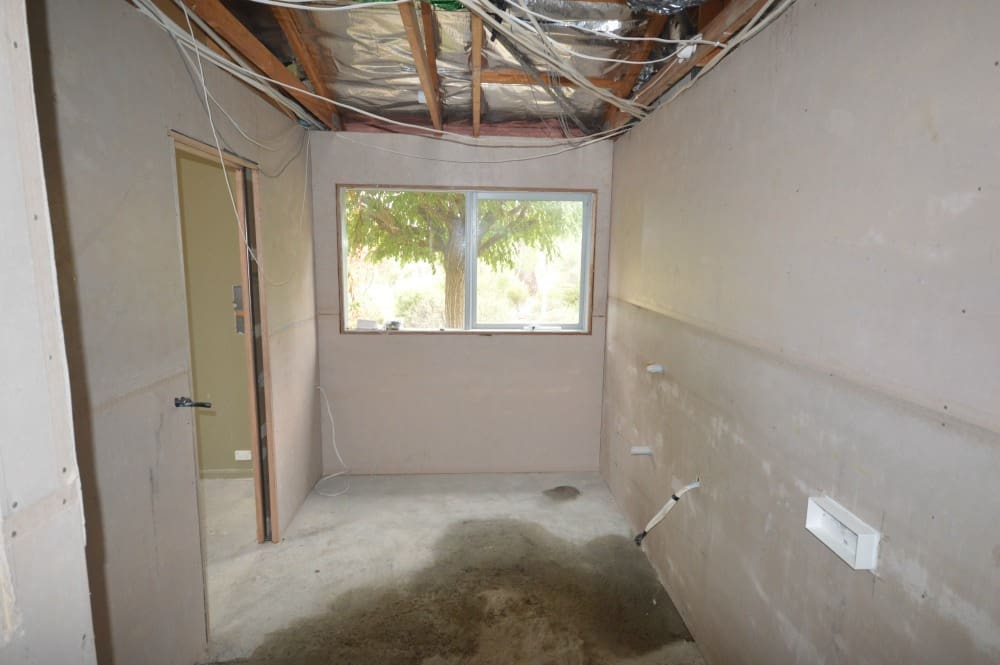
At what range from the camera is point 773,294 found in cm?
162

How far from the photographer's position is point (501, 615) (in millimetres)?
2330

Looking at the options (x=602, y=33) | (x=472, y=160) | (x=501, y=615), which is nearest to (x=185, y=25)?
(x=602, y=33)

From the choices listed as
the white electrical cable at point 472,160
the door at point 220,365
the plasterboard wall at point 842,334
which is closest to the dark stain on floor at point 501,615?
→ the plasterboard wall at point 842,334

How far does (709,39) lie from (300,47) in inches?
72.0

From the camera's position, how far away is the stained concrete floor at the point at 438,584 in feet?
6.98

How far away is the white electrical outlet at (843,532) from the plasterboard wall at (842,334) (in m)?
0.03

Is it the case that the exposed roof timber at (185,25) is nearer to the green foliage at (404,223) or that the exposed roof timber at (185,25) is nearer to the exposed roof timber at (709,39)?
the green foliage at (404,223)

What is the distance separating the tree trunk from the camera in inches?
143

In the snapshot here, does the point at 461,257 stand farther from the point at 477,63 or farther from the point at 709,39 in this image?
the point at 709,39

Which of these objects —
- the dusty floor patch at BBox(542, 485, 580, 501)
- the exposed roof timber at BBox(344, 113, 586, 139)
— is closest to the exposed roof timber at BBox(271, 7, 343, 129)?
the exposed roof timber at BBox(344, 113, 586, 139)

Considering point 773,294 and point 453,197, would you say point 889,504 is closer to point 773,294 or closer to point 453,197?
point 773,294

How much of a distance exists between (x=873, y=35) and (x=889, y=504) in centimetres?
115

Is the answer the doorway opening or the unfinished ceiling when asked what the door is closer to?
the doorway opening

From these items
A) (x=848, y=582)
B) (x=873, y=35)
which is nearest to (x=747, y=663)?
(x=848, y=582)
